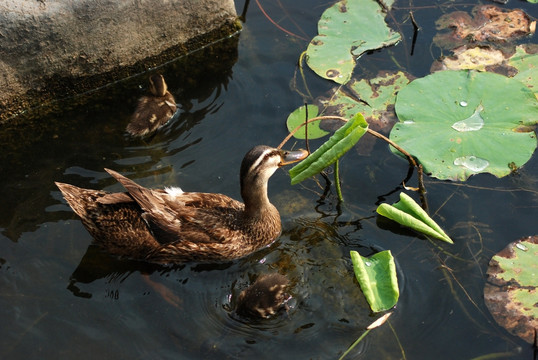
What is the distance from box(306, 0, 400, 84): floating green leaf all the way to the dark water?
0.14 m

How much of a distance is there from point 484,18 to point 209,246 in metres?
3.55

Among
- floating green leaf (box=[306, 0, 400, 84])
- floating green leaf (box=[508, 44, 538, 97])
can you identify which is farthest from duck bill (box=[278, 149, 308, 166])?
floating green leaf (box=[508, 44, 538, 97])

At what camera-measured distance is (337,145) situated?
4375 mm

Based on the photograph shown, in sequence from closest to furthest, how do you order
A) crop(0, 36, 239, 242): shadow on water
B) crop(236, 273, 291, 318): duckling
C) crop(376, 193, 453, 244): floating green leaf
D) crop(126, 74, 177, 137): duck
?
crop(236, 273, 291, 318): duckling, crop(376, 193, 453, 244): floating green leaf, crop(0, 36, 239, 242): shadow on water, crop(126, 74, 177, 137): duck

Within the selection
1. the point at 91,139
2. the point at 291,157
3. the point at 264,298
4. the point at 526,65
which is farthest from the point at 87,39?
the point at 526,65

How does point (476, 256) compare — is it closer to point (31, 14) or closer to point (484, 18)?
point (484, 18)

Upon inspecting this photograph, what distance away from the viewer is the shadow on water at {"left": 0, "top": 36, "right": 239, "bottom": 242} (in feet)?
17.0

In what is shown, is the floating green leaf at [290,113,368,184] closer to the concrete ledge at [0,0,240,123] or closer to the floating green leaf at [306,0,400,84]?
the floating green leaf at [306,0,400,84]

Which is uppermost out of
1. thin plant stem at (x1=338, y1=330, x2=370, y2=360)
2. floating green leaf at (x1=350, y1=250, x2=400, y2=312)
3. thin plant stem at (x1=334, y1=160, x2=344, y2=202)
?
thin plant stem at (x1=334, y1=160, x2=344, y2=202)

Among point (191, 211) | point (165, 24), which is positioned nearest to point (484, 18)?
point (165, 24)

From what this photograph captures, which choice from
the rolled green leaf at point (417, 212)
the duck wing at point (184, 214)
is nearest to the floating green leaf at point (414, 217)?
the rolled green leaf at point (417, 212)

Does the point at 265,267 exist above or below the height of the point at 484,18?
below

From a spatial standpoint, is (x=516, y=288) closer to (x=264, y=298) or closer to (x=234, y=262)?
(x=264, y=298)

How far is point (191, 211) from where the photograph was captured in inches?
189
